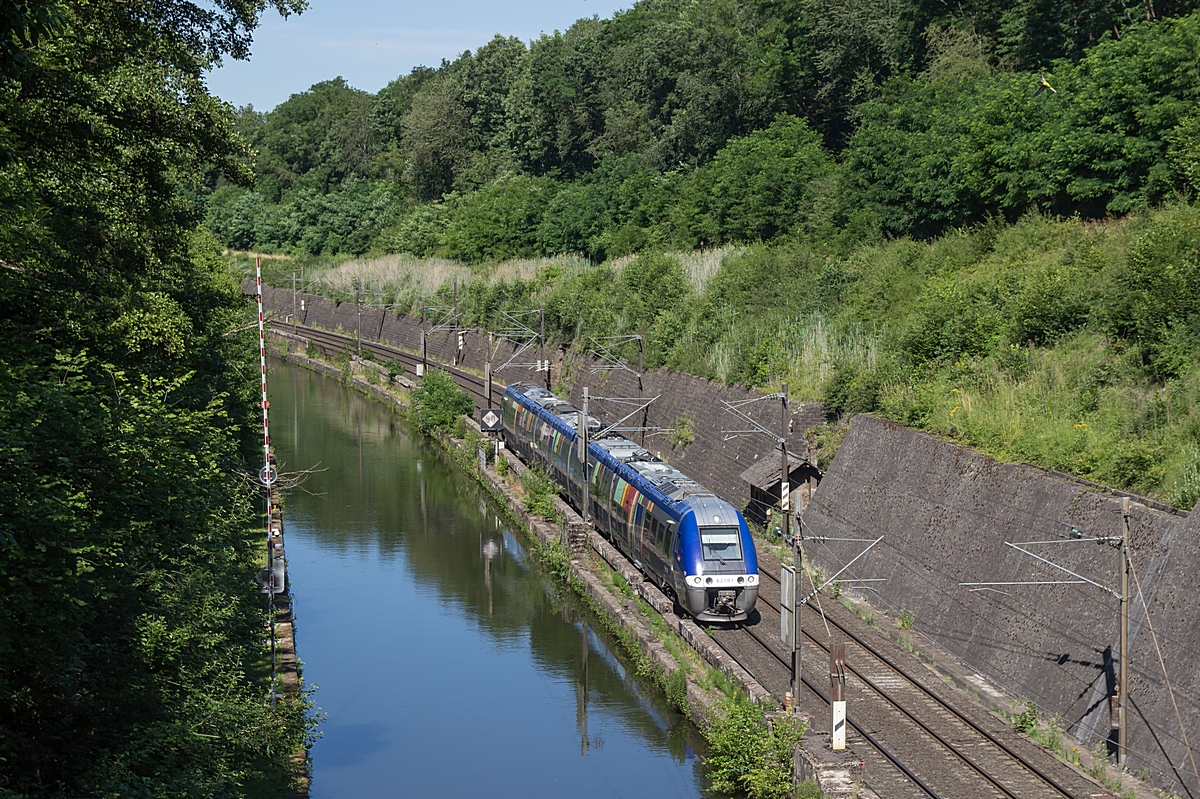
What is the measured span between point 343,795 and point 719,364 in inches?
760

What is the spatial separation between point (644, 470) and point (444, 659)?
19.6 feet

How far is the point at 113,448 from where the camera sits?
11516 millimetres

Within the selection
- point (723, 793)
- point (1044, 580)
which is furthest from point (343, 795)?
point (1044, 580)

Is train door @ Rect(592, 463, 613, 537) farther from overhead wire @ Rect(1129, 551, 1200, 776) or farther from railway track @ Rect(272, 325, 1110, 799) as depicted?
overhead wire @ Rect(1129, 551, 1200, 776)

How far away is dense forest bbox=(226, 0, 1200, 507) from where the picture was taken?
23312mm

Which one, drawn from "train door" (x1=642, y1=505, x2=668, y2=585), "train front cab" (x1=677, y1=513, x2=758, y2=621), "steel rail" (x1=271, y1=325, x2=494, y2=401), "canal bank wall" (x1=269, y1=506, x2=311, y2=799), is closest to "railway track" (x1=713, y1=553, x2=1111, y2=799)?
"train front cab" (x1=677, y1=513, x2=758, y2=621)

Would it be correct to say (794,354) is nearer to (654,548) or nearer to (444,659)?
(654,548)

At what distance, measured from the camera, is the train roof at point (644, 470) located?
Result: 22719mm

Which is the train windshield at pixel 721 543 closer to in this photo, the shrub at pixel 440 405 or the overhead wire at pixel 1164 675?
the overhead wire at pixel 1164 675

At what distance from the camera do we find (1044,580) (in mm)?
18578

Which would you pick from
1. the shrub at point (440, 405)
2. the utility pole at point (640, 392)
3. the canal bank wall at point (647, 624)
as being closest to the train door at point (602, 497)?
the canal bank wall at point (647, 624)

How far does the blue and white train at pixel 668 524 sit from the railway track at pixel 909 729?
0.82m

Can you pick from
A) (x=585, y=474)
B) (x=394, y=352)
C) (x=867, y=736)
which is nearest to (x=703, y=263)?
(x=585, y=474)

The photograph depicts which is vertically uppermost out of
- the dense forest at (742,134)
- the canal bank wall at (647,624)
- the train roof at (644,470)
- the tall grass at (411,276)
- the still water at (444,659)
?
the dense forest at (742,134)
